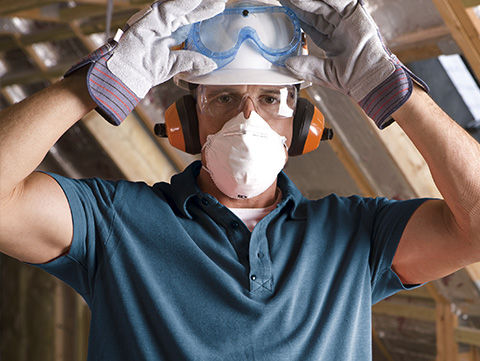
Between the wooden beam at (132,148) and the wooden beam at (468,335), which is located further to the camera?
the wooden beam at (132,148)

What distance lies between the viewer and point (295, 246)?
1692 millimetres

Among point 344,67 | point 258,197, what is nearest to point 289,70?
point 344,67

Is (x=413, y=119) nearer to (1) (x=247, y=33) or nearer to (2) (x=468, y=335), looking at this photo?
(1) (x=247, y=33)

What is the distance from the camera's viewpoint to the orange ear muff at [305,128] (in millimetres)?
1825

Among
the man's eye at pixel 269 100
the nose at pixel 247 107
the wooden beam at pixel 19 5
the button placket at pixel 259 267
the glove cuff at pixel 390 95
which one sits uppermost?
the wooden beam at pixel 19 5

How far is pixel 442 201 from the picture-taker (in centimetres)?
167

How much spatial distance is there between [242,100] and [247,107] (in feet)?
0.14

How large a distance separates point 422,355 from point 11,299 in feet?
11.3

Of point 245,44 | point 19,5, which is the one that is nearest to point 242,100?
point 245,44

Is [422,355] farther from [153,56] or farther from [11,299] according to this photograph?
[11,299]

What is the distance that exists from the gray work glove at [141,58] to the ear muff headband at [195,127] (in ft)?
0.66

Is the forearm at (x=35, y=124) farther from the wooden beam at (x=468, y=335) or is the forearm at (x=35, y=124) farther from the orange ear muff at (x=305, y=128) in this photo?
the wooden beam at (x=468, y=335)

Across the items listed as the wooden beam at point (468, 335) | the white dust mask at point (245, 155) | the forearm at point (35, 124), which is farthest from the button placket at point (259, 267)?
the wooden beam at point (468, 335)

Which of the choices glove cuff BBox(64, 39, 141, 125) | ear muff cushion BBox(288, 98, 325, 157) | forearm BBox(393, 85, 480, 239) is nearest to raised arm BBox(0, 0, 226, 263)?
glove cuff BBox(64, 39, 141, 125)
